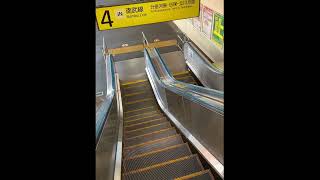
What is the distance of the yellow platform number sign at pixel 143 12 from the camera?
7.12 m

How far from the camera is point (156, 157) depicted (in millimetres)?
4418

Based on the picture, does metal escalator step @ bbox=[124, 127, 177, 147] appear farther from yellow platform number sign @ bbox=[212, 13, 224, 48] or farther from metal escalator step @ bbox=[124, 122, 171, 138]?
yellow platform number sign @ bbox=[212, 13, 224, 48]

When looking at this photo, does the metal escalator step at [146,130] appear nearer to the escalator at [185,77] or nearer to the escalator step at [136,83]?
the escalator at [185,77]

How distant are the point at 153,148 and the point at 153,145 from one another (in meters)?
0.08

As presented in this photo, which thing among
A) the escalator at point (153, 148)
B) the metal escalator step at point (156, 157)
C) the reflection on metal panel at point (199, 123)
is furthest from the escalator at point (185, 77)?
the metal escalator step at point (156, 157)

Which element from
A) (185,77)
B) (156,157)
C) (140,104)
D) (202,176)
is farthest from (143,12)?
(202,176)

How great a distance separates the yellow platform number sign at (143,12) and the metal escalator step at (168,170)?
4413mm

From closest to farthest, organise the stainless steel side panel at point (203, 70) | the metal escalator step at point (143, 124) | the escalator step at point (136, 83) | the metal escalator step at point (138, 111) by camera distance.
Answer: the metal escalator step at point (143, 124)
the stainless steel side panel at point (203, 70)
the metal escalator step at point (138, 111)
the escalator step at point (136, 83)

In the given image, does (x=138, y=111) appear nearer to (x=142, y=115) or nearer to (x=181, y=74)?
(x=142, y=115)
